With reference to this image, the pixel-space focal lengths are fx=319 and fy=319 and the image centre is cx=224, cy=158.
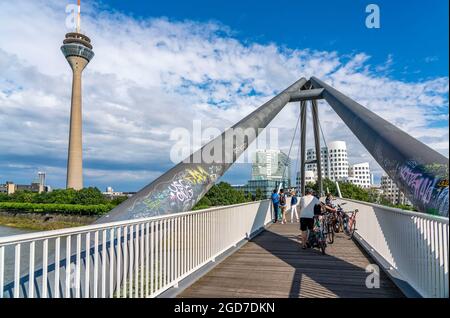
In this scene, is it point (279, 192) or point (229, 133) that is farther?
point (279, 192)

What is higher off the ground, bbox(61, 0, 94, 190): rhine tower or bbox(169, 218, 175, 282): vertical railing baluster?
bbox(61, 0, 94, 190): rhine tower

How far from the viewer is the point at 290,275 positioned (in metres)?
4.90

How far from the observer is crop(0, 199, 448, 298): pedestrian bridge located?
8.45ft

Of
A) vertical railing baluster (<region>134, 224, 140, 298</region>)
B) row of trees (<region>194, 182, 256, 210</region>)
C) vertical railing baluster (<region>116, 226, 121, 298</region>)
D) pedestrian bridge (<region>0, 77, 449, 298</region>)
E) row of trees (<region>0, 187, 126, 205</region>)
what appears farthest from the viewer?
row of trees (<region>0, 187, 126, 205</region>)

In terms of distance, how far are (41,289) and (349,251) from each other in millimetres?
6088

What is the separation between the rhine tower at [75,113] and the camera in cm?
6538

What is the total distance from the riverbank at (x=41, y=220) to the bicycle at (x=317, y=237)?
49.6 meters

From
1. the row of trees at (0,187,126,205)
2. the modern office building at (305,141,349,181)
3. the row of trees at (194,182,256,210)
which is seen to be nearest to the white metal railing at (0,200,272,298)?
the row of trees at (194,182,256,210)

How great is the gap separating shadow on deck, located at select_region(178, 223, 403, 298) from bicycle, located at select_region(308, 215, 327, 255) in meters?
0.19

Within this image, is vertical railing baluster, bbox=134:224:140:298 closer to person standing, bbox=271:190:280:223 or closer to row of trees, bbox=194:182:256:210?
person standing, bbox=271:190:280:223

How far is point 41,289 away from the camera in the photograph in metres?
2.39

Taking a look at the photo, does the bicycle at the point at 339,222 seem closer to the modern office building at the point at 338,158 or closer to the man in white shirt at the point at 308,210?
the man in white shirt at the point at 308,210
